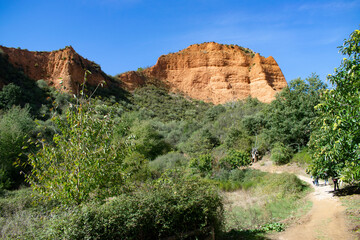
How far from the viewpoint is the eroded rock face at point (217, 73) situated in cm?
5778

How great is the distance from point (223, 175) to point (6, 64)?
37167mm

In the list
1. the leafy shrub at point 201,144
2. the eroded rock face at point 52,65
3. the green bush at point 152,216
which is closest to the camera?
the green bush at point 152,216

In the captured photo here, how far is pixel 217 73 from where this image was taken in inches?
2418

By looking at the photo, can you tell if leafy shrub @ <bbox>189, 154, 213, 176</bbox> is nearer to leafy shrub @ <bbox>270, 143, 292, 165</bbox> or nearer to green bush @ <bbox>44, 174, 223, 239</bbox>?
leafy shrub @ <bbox>270, 143, 292, 165</bbox>

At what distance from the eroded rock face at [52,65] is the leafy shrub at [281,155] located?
2849 centimetres

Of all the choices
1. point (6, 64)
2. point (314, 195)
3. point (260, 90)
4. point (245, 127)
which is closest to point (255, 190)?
point (314, 195)

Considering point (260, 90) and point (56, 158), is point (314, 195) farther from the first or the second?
point (260, 90)

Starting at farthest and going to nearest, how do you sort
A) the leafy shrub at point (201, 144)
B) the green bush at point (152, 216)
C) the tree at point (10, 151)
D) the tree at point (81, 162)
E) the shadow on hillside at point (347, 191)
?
the leafy shrub at point (201, 144) < the tree at point (10, 151) < the shadow on hillside at point (347, 191) < the tree at point (81, 162) < the green bush at point (152, 216)

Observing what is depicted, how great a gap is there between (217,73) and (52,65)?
38.5 m

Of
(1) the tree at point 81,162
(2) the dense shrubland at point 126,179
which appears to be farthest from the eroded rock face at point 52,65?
(1) the tree at point 81,162

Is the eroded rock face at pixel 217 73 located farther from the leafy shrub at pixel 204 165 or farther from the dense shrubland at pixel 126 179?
the leafy shrub at pixel 204 165

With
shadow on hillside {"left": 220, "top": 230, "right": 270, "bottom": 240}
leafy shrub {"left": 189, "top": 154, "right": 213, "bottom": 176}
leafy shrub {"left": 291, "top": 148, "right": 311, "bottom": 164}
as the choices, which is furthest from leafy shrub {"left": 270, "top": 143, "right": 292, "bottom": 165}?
shadow on hillside {"left": 220, "top": 230, "right": 270, "bottom": 240}

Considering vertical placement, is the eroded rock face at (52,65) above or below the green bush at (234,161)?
above

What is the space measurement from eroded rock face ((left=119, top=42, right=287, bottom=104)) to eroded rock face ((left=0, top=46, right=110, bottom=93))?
16.9 m
